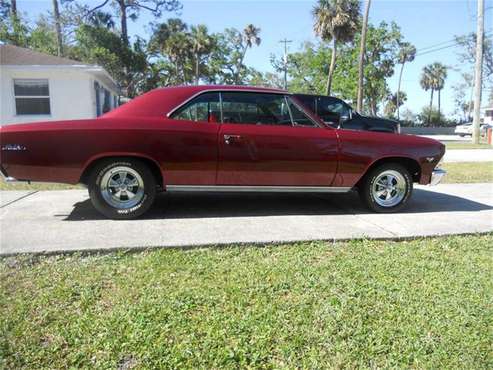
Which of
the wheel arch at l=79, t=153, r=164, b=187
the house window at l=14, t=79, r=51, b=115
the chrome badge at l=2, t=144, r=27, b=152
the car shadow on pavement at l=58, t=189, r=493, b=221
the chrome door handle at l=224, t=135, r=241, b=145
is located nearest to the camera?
the chrome badge at l=2, t=144, r=27, b=152

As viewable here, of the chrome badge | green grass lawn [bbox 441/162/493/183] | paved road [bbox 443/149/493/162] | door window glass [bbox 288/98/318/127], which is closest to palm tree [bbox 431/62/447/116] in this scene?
paved road [bbox 443/149/493/162]

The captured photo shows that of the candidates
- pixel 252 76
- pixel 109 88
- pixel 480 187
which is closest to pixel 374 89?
pixel 252 76

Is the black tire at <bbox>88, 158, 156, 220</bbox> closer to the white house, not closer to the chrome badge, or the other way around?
the chrome badge

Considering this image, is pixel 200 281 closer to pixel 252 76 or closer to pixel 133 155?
pixel 133 155

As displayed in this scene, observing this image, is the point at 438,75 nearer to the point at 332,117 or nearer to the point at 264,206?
A: the point at 332,117

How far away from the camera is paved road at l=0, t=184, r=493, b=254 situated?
4.20 metres

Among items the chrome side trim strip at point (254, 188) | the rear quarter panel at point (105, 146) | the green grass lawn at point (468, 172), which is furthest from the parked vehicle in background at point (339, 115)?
the rear quarter panel at point (105, 146)

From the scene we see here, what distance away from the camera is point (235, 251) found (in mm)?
3969

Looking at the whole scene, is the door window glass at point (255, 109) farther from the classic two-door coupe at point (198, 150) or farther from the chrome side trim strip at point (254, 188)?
the chrome side trim strip at point (254, 188)

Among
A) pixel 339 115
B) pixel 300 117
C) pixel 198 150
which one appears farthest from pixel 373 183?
pixel 339 115

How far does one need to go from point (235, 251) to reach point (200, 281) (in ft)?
2.36

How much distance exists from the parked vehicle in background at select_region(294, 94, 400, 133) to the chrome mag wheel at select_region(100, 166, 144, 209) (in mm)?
6784

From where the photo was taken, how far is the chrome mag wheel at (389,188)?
5.56 metres

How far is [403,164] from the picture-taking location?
18.5 feet
